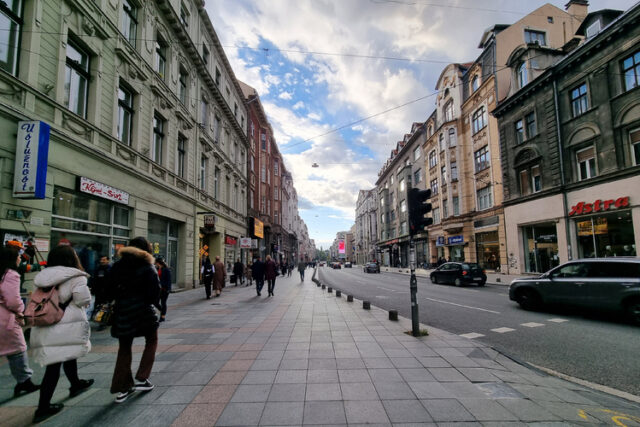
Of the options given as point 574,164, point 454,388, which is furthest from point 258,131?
point 454,388

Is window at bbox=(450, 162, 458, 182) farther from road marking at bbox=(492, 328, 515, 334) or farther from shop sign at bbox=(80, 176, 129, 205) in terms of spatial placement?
shop sign at bbox=(80, 176, 129, 205)

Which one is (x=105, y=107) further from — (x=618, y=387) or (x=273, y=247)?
(x=273, y=247)

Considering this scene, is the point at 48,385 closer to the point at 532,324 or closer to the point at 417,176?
the point at 532,324

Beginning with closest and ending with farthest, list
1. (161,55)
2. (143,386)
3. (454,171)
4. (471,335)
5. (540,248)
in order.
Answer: (143,386)
(471,335)
(161,55)
(540,248)
(454,171)

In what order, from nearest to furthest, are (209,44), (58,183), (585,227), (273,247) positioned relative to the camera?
(58,183), (585,227), (209,44), (273,247)

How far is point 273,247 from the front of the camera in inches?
1666

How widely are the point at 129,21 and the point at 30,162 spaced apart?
851 centimetres

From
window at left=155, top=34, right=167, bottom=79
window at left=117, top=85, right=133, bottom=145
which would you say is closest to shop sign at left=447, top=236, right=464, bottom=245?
window at left=155, top=34, right=167, bottom=79

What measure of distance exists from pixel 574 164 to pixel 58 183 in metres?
24.8

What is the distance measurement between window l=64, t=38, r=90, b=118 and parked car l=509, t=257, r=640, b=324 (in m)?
14.8

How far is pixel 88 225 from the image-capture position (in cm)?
976

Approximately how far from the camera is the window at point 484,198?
27.1 meters

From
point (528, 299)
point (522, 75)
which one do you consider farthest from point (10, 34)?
point (522, 75)

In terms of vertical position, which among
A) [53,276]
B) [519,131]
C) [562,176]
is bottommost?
[53,276]
